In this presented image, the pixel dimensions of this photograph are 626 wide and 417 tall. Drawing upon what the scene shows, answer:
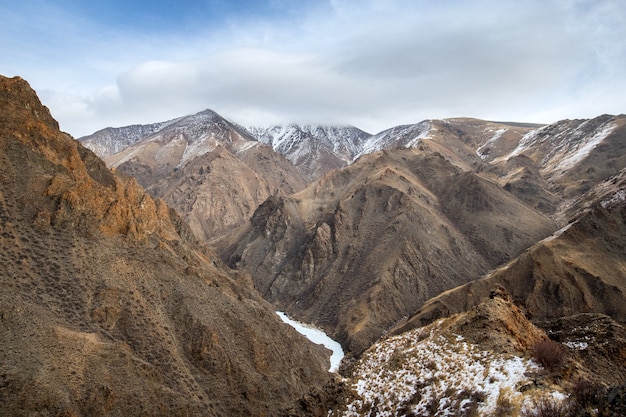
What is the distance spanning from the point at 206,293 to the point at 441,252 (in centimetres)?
6677

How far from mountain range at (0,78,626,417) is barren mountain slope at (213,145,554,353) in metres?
0.54

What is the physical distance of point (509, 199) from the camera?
5256 inches

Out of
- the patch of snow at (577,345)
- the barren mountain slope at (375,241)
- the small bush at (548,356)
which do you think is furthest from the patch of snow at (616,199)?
the small bush at (548,356)

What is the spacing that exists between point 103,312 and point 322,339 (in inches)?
1948

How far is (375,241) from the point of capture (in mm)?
109812

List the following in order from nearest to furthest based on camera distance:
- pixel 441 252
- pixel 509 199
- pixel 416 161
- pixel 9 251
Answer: pixel 9 251, pixel 441 252, pixel 509 199, pixel 416 161

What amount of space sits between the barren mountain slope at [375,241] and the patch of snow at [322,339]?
1.99 m

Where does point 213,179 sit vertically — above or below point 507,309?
above

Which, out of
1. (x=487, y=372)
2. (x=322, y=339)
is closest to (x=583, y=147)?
(x=322, y=339)

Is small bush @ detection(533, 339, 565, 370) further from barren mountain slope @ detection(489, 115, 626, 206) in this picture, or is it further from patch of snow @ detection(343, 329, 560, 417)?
barren mountain slope @ detection(489, 115, 626, 206)

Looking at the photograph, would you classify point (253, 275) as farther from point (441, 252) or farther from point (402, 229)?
point (441, 252)

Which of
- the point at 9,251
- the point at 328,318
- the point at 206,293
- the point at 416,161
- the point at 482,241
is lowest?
the point at 328,318

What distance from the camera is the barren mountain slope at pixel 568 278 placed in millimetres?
70188

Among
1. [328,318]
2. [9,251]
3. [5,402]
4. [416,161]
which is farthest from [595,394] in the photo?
[416,161]
